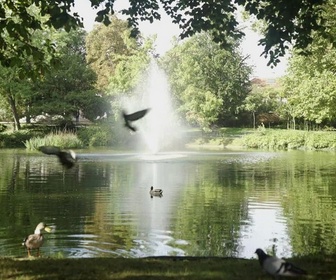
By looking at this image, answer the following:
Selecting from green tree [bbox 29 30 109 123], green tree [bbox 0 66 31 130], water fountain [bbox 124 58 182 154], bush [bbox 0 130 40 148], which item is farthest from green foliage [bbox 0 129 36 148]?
water fountain [bbox 124 58 182 154]

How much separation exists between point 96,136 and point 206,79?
22.0 metres

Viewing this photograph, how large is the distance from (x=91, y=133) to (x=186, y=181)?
3343 cm

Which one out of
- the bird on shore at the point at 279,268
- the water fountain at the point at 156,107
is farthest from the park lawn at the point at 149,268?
the water fountain at the point at 156,107

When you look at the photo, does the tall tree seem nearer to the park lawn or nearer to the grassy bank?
the grassy bank

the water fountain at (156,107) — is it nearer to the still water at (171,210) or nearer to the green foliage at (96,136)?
the green foliage at (96,136)

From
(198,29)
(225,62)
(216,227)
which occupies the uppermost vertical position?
(225,62)

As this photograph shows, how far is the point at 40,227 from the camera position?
38.9 ft

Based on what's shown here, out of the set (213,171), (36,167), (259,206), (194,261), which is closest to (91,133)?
(36,167)

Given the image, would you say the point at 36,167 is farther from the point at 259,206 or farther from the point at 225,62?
the point at 225,62

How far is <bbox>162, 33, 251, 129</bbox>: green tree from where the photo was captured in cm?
6438

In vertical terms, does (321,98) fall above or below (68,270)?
above

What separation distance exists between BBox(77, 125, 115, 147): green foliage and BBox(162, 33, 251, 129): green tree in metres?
10.6

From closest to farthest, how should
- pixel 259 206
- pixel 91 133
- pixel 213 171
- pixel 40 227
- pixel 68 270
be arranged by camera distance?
pixel 68 270 < pixel 40 227 < pixel 259 206 < pixel 213 171 < pixel 91 133

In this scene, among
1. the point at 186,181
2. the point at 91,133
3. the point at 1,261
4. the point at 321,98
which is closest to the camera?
the point at 1,261
